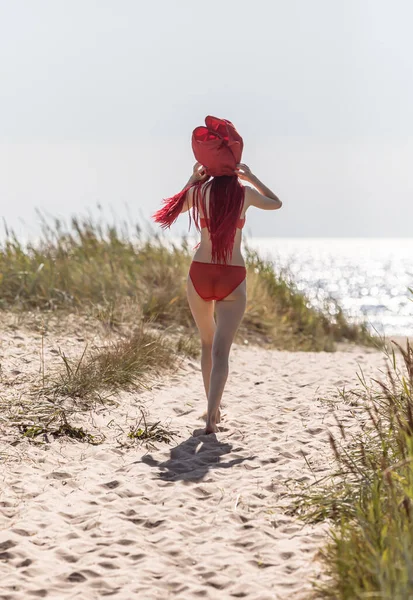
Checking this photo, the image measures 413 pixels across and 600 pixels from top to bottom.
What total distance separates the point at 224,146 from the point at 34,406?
7.45 feet

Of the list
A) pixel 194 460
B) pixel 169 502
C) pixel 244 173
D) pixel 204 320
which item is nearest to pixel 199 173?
pixel 244 173

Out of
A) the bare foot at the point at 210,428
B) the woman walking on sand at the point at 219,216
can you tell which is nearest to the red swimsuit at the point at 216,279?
the woman walking on sand at the point at 219,216

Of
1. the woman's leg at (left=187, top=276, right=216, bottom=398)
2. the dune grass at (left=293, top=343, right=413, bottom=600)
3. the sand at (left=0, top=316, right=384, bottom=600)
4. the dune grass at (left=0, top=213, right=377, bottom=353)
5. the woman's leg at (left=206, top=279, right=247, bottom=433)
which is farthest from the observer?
the dune grass at (left=0, top=213, right=377, bottom=353)

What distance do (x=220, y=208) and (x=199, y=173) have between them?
350 millimetres

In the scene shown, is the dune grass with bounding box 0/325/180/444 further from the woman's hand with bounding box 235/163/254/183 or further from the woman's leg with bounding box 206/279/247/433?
the woman's hand with bounding box 235/163/254/183

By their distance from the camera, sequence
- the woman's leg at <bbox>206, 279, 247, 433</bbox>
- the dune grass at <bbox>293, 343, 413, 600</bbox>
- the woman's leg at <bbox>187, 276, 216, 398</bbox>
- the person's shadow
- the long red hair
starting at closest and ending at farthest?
the dune grass at <bbox>293, 343, 413, 600</bbox> < the person's shadow < the long red hair < the woman's leg at <bbox>206, 279, 247, 433</bbox> < the woman's leg at <bbox>187, 276, 216, 398</bbox>

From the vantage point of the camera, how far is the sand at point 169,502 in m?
3.28

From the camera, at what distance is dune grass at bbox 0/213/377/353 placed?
9461mm

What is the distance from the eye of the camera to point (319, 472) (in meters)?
4.50

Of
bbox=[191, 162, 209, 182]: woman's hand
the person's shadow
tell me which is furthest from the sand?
bbox=[191, 162, 209, 182]: woman's hand

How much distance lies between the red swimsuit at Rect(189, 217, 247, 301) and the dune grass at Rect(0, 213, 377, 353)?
309cm

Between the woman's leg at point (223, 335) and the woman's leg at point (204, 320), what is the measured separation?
117 millimetres

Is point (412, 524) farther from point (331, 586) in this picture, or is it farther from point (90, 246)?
point (90, 246)

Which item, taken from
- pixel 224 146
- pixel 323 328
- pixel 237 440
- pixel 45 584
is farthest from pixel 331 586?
pixel 323 328
